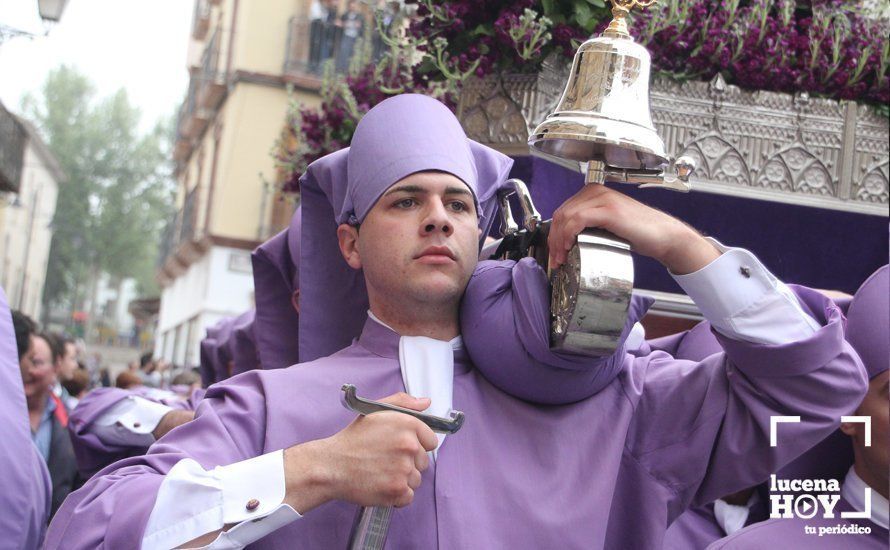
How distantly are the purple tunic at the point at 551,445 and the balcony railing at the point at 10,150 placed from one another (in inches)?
913

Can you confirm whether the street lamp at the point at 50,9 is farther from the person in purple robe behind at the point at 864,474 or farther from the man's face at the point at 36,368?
the person in purple robe behind at the point at 864,474

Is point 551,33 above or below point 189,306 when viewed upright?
above

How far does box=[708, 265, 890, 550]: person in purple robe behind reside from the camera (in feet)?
10.6

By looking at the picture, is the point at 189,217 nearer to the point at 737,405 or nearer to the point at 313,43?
the point at 313,43

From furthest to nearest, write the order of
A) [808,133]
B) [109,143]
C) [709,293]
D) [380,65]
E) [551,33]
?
[109,143], [380,65], [808,133], [551,33], [709,293]

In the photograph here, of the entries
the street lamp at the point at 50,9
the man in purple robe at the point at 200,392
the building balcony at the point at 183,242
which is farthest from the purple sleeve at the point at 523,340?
the building balcony at the point at 183,242

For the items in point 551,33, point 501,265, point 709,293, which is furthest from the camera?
point 551,33

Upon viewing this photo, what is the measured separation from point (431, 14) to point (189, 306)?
23468 mm

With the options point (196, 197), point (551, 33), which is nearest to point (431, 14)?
point (551, 33)

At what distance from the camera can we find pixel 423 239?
2.92 meters

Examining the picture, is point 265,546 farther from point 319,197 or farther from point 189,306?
point 189,306

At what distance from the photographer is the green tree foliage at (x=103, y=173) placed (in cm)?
5078

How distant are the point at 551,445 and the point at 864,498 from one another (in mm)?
951

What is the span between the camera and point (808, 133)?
15.5ft
